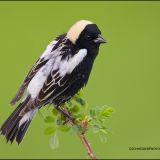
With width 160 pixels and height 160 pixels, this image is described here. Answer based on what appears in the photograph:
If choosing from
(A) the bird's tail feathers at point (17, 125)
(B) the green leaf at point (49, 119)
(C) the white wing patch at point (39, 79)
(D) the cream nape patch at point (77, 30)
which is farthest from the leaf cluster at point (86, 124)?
(D) the cream nape patch at point (77, 30)

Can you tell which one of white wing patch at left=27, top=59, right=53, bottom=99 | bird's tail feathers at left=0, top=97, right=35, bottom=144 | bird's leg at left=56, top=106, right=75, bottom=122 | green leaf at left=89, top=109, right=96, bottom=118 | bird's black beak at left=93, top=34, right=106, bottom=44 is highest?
bird's black beak at left=93, top=34, right=106, bottom=44

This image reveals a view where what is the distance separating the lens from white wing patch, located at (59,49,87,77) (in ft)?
15.8

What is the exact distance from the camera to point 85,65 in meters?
5.07

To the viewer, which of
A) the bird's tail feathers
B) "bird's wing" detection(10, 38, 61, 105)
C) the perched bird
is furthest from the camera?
"bird's wing" detection(10, 38, 61, 105)

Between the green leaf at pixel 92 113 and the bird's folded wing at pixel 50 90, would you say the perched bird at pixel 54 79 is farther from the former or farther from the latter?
the green leaf at pixel 92 113

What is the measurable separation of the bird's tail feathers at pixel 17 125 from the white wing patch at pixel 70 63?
0.91ft

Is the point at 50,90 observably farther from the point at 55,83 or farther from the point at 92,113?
the point at 92,113

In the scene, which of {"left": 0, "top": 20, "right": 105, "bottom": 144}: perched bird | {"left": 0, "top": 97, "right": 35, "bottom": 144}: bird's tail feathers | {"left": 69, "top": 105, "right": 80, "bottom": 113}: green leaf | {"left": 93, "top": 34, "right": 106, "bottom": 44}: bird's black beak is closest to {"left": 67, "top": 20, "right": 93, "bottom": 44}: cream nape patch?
{"left": 0, "top": 20, "right": 105, "bottom": 144}: perched bird

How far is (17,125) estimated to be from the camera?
4707mm

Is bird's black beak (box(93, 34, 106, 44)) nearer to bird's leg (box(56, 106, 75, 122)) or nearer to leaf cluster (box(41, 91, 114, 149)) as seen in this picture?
bird's leg (box(56, 106, 75, 122))

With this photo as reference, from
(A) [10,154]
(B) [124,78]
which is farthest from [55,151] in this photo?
(B) [124,78]

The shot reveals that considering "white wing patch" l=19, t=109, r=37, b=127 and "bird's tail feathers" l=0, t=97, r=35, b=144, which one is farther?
"white wing patch" l=19, t=109, r=37, b=127

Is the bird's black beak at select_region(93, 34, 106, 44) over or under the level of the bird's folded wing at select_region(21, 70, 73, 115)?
over

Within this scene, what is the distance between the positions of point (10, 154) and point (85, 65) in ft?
7.06
